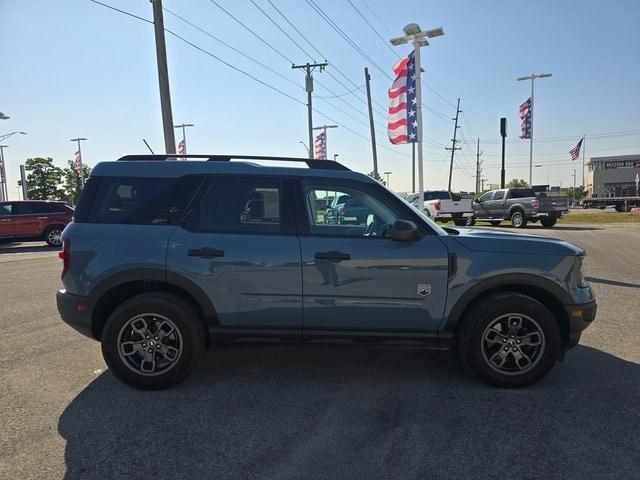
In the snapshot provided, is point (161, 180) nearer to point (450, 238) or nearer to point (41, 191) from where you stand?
point (450, 238)

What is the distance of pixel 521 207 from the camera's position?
76.1 feet

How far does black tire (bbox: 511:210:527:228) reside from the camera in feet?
76.4

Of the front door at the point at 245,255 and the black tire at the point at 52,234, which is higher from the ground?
the front door at the point at 245,255

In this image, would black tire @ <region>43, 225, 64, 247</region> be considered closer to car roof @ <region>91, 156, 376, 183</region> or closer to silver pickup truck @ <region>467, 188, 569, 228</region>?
car roof @ <region>91, 156, 376, 183</region>

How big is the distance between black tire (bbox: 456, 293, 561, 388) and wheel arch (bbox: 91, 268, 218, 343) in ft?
6.99

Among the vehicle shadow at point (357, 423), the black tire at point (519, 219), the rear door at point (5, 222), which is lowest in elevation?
the vehicle shadow at point (357, 423)

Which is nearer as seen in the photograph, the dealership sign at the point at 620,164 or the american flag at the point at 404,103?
the american flag at the point at 404,103

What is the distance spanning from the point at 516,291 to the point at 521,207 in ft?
67.6

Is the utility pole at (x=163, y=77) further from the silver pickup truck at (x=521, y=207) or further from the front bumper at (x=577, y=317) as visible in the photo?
the silver pickup truck at (x=521, y=207)

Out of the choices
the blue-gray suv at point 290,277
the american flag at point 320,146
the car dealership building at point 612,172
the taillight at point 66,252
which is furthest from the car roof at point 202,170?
the car dealership building at point 612,172

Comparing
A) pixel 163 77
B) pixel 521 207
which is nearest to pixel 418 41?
pixel 163 77

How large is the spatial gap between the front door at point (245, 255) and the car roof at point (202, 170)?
0.43 ft

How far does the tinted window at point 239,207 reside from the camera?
4.11 metres

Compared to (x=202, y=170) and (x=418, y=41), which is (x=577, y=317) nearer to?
(x=202, y=170)
